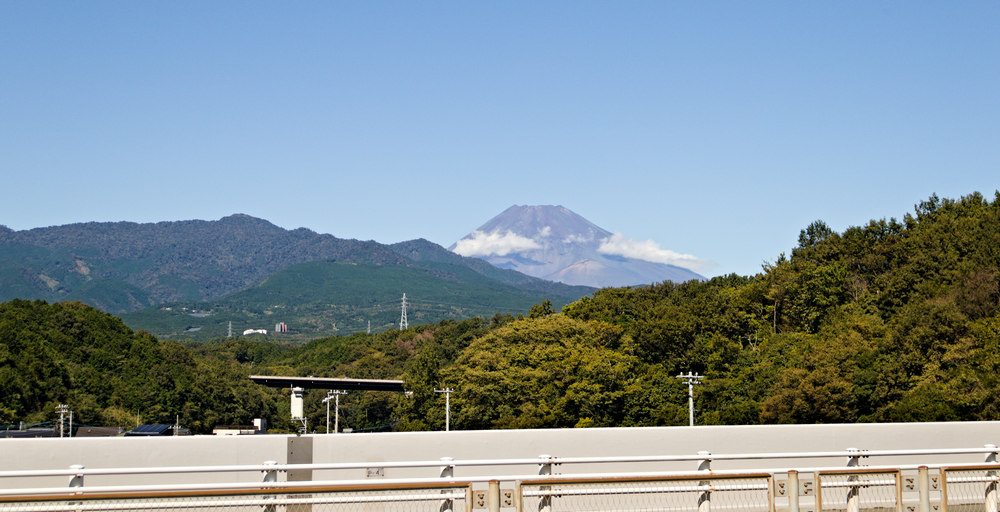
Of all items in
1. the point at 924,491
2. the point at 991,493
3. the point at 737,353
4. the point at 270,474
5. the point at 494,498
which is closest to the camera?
the point at 494,498

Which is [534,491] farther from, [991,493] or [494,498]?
[991,493]

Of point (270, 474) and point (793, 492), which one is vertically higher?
point (270, 474)

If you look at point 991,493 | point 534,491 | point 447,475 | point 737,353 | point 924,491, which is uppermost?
point 737,353

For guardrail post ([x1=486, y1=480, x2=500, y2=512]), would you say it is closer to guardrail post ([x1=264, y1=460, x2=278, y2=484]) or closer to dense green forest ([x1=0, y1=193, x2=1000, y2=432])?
guardrail post ([x1=264, y1=460, x2=278, y2=484])

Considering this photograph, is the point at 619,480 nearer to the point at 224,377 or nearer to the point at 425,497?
the point at 425,497

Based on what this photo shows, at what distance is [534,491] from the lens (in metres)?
13.6

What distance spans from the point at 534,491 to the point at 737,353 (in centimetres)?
7611

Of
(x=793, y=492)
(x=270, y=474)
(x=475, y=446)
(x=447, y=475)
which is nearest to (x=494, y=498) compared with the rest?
(x=447, y=475)

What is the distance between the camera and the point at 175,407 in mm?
127625

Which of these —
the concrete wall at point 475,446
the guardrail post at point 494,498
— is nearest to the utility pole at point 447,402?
the concrete wall at point 475,446

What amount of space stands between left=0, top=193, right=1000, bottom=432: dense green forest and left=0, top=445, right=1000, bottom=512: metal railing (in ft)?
121

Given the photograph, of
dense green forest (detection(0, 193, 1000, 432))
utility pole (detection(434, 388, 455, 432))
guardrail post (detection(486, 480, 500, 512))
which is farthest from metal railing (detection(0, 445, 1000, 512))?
utility pole (detection(434, 388, 455, 432))

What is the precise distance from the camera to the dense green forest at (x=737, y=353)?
2532 inches

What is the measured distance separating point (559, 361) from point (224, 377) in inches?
3103
